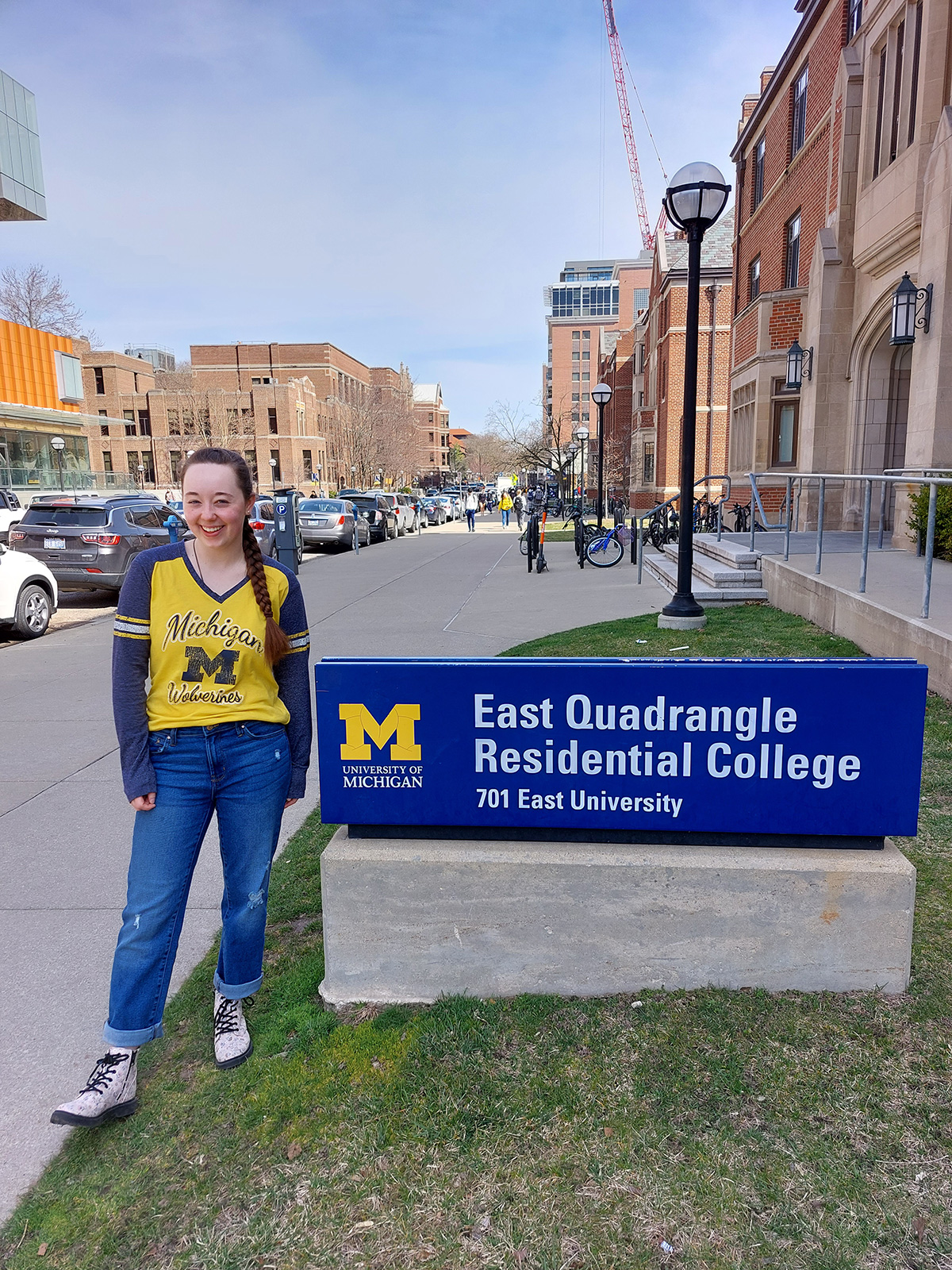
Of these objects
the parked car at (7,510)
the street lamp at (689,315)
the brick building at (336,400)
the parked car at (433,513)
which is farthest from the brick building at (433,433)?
the street lamp at (689,315)

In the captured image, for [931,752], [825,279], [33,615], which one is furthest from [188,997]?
[825,279]

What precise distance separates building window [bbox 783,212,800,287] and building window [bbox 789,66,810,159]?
1.55 metres

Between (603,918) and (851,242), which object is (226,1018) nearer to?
(603,918)

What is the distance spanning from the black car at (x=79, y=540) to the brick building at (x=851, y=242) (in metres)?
11.4

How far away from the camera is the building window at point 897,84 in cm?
1312

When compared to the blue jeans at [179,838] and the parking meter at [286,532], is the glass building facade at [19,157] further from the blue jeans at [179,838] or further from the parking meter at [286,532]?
the blue jeans at [179,838]

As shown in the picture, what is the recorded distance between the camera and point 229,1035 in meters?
2.84

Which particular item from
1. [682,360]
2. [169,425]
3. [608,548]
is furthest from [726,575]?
[169,425]

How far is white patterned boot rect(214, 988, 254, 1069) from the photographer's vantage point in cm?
279

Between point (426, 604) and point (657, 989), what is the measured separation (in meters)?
10.1

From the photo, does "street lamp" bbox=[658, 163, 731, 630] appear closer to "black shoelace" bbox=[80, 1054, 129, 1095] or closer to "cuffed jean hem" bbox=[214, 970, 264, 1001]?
"cuffed jean hem" bbox=[214, 970, 264, 1001]

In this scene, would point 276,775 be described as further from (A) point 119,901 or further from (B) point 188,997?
(A) point 119,901

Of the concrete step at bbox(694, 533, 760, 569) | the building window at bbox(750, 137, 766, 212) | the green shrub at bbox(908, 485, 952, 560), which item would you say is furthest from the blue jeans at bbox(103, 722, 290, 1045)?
the building window at bbox(750, 137, 766, 212)

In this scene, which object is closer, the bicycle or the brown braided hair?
the brown braided hair
